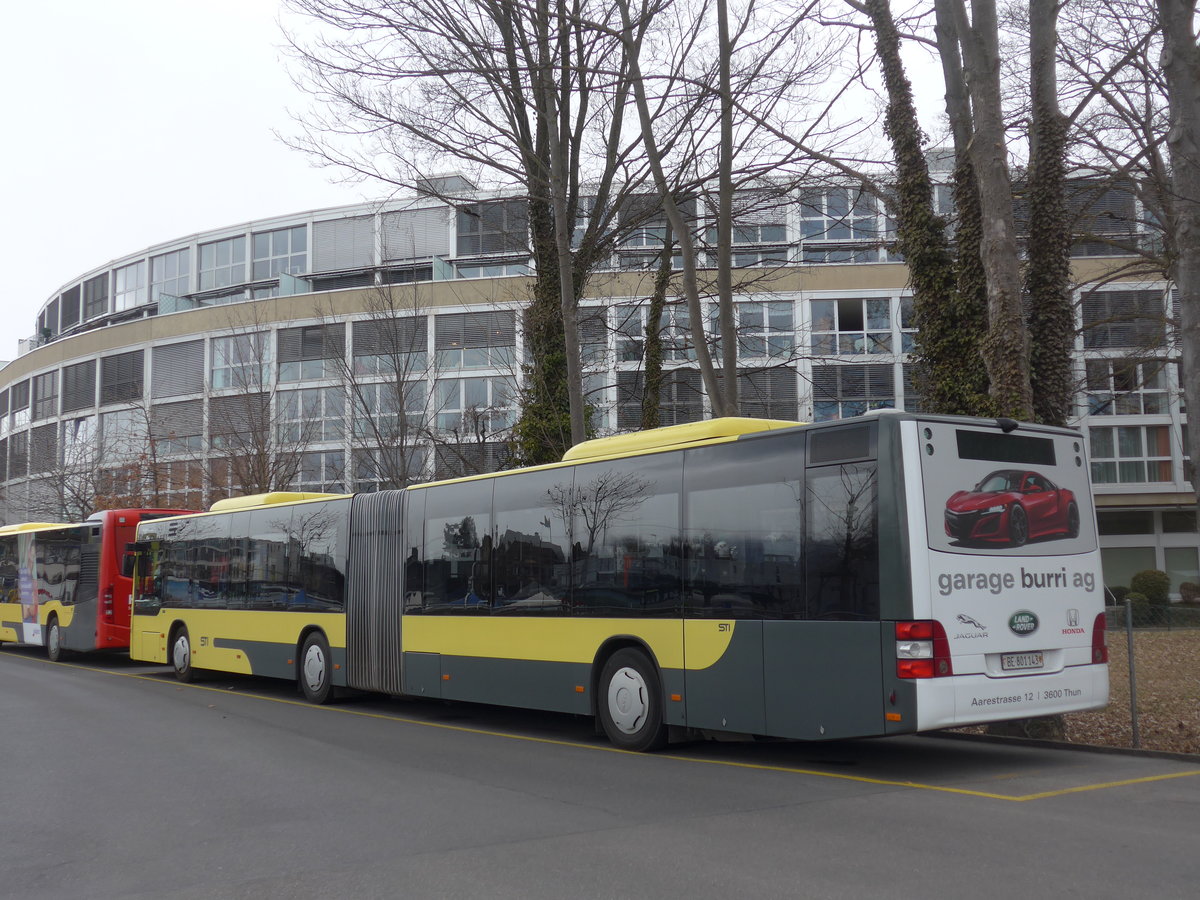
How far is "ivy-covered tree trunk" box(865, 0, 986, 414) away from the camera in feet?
43.5

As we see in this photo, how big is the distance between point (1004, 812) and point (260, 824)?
486 centimetres

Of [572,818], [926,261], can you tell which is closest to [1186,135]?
[926,261]

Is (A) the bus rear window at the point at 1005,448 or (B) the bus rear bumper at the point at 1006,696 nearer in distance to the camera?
(B) the bus rear bumper at the point at 1006,696

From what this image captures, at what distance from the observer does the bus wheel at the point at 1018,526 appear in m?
Answer: 9.46

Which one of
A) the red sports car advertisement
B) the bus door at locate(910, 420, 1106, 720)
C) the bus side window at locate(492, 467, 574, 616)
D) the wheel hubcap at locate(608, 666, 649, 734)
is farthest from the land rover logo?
the bus side window at locate(492, 467, 574, 616)

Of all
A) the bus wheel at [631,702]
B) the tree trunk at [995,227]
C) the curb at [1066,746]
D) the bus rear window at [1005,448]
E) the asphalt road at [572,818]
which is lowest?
the curb at [1066,746]

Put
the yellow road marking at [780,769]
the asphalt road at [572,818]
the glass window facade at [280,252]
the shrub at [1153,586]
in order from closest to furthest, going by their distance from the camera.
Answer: the asphalt road at [572,818], the yellow road marking at [780,769], the shrub at [1153,586], the glass window facade at [280,252]

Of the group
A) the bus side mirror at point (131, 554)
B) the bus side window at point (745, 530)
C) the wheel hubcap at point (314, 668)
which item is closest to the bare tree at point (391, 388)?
the bus side mirror at point (131, 554)

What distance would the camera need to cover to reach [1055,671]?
9.52m

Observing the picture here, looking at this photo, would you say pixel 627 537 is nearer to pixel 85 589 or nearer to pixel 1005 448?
pixel 1005 448

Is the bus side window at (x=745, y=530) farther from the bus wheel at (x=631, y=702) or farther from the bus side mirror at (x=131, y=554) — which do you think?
the bus side mirror at (x=131, y=554)

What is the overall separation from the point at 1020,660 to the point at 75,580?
21290 mm

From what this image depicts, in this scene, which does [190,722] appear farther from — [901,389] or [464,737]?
[901,389]

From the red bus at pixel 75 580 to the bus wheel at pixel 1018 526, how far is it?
19.0 meters
